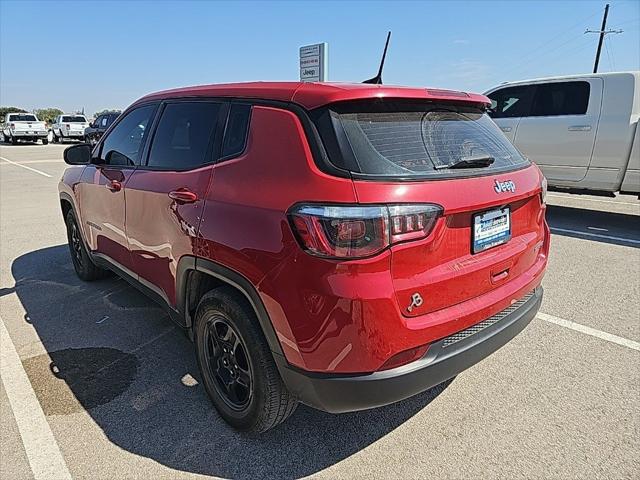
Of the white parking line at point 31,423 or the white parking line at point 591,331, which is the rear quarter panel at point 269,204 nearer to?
the white parking line at point 31,423

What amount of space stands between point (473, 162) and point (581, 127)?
6.18 meters

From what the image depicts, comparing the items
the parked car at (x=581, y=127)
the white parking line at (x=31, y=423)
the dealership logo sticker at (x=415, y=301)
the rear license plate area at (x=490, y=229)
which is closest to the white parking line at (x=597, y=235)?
the parked car at (x=581, y=127)

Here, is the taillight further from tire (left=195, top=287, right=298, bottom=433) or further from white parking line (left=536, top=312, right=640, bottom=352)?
white parking line (left=536, top=312, right=640, bottom=352)

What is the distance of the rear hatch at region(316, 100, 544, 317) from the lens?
1921mm

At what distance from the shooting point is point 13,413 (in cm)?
271

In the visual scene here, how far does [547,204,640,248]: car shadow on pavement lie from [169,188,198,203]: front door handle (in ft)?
19.3

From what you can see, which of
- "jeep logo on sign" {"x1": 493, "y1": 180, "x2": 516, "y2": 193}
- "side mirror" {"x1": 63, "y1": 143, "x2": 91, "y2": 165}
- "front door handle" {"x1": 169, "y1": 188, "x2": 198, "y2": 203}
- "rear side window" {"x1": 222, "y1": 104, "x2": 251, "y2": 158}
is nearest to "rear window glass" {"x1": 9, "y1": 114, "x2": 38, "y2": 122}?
"side mirror" {"x1": 63, "y1": 143, "x2": 91, "y2": 165}

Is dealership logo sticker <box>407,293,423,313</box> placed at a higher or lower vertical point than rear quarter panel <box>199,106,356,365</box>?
lower

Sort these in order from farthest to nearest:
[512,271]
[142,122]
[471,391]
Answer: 1. [142,122]
2. [471,391]
3. [512,271]

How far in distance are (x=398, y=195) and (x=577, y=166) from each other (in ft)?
22.4

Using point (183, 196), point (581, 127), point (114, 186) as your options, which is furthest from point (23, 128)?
→ point (183, 196)

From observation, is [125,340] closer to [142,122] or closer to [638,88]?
[142,122]

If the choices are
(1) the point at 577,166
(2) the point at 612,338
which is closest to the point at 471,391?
(2) the point at 612,338

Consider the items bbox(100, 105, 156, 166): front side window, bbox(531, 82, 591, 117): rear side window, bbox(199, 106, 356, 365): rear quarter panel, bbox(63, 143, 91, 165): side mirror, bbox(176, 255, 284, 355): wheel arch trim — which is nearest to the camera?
bbox(199, 106, 356, 365): rear quarter panel
